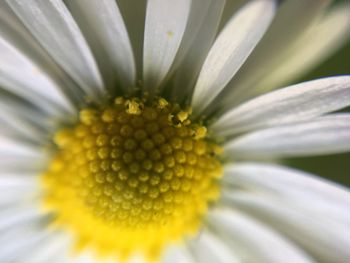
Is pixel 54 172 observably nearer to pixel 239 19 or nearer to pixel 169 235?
pixel 169 235

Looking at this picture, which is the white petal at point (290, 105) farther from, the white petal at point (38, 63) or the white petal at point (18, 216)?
the white petal at point (18, 216)

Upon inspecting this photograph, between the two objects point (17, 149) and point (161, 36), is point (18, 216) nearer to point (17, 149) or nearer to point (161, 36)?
point (17, 149)

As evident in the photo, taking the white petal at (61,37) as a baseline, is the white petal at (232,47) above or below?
below

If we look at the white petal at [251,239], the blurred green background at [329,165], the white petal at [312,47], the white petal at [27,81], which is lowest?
the white petal at [251,239]

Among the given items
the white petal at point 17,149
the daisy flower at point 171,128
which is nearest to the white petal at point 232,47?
the daisy flower at point 171,128

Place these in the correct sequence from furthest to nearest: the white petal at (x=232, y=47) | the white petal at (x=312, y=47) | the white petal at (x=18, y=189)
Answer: the white petal at (x=18, y=189) < the white petal at (x=312, y=47) < the white petal at (x=232, y=47)

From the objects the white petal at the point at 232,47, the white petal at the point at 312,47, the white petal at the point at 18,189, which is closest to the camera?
the white petal at the point at 232,47

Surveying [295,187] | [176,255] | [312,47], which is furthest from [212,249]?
[312,47]

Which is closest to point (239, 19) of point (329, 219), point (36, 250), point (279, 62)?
point (279, 62)
